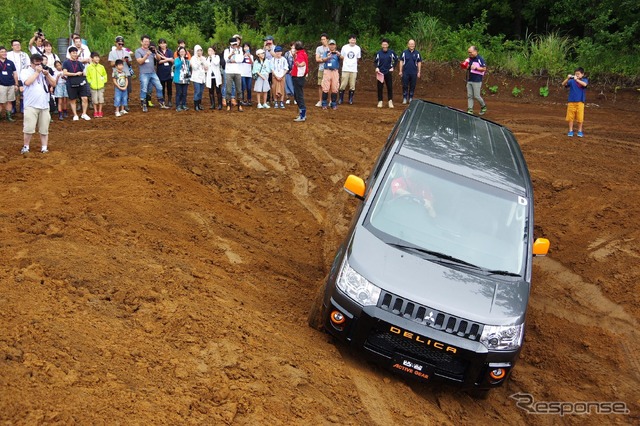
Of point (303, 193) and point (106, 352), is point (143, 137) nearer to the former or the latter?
point (303, 193)

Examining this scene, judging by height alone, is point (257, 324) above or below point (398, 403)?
above

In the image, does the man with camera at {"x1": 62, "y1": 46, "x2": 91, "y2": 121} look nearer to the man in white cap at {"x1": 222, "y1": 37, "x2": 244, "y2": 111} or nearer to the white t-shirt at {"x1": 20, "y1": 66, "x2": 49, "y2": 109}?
the white t-shirt at {"x1": 20, "y1": 66, "x2": 49, "y2": 109}

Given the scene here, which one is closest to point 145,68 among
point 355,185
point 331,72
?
point 331,72

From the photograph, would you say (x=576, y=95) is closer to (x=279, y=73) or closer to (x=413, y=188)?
(x=279, y=73)

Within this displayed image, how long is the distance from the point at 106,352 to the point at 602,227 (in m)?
8.18

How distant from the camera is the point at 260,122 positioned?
1528 cm

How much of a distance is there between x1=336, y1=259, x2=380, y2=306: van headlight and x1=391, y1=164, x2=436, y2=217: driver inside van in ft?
3.87

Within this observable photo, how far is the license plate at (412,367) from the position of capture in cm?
578

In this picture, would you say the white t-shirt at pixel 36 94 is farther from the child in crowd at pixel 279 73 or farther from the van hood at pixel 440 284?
the van hood at pixel 440 284

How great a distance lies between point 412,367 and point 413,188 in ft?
6.36

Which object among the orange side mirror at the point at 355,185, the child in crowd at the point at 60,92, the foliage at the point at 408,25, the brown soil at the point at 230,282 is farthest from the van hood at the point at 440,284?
the foliage at the point at 408,25

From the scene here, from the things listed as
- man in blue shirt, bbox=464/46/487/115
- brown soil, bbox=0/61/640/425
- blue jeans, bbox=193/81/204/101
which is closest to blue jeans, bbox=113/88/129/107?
brown soil, bbox=0/61/640/425

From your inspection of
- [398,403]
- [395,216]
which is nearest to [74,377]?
[398,403]

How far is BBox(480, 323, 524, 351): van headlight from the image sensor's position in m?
5.67
